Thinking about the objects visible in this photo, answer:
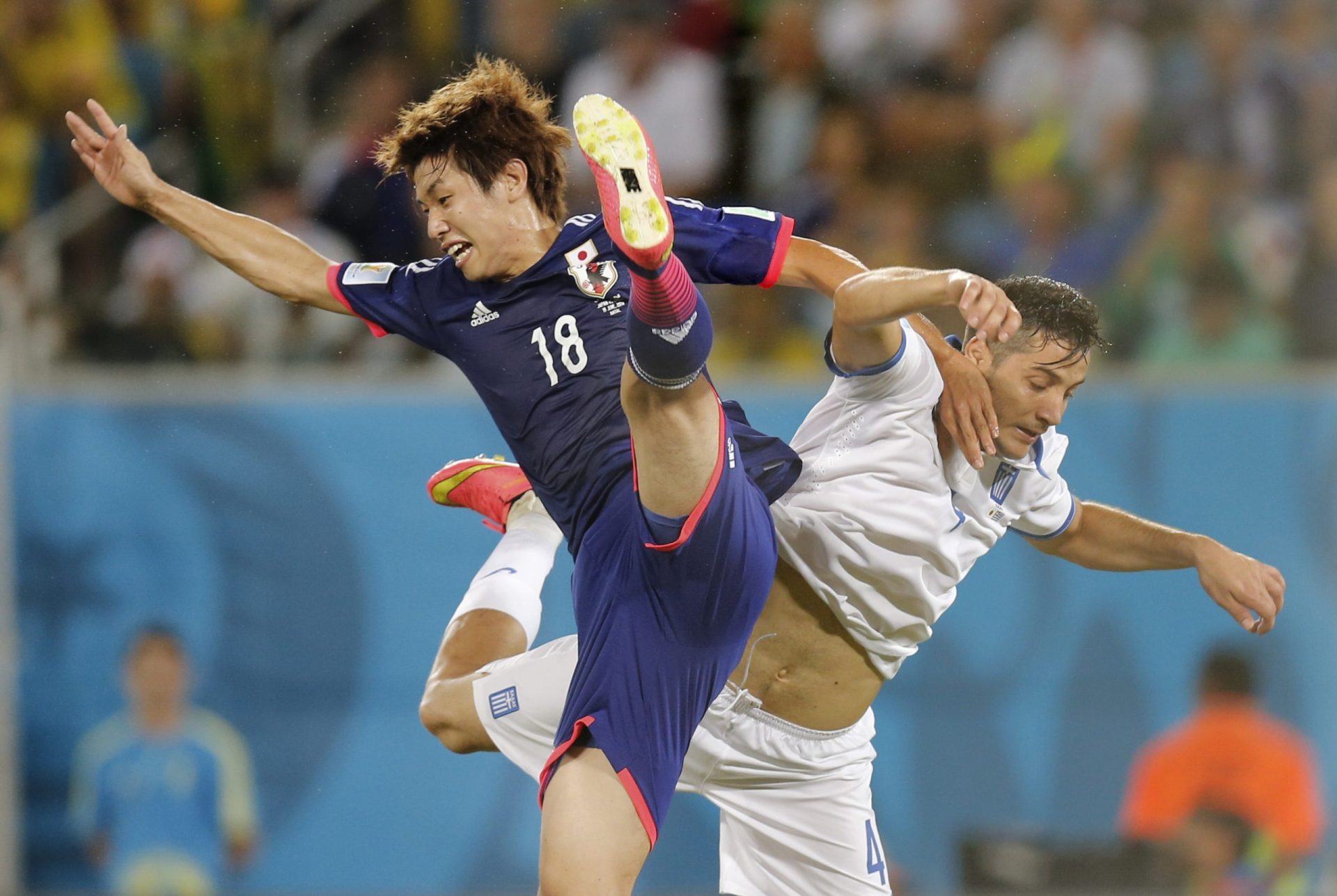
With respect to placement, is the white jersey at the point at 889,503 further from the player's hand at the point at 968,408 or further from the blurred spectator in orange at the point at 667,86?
the blurred spectator in orange at the point at 667,86

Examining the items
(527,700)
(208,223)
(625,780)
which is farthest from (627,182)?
(527,700)

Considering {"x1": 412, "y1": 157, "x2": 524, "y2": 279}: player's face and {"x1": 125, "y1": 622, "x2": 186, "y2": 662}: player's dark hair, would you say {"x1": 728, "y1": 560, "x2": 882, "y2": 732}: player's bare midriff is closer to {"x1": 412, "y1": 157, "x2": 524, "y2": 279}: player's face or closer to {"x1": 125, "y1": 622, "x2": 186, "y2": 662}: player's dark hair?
{"x1": 412, "y1": 157, "x2": 524, "y2": 279}: player's face

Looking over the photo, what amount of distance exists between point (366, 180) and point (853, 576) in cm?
359

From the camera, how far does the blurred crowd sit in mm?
7594

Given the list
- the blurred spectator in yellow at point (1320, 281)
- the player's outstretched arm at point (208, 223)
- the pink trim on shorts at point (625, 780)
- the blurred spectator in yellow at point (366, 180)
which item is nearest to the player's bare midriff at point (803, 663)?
the pink trim on shorts at point (625, 780)

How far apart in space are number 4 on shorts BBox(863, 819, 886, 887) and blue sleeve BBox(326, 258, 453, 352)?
5.79 feet

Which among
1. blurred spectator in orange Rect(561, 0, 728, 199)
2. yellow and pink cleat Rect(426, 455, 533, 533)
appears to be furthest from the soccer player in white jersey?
blurred spectator in orange Rect(561, 0, 728, 199)

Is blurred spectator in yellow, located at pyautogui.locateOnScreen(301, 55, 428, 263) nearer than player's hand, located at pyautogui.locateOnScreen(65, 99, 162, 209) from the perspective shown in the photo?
No

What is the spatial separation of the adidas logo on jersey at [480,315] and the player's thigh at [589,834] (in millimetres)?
1090

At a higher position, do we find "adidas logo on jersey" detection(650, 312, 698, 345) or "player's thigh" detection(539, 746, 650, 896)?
"adidas logo on jersey" detection(650, 312, 698, 345)

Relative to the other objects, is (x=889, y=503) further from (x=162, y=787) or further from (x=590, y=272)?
(x=162, y=787)

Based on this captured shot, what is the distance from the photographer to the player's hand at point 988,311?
3340mm

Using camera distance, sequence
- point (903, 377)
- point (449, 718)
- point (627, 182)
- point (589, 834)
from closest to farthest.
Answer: point (627, 182), point (589, 834), point (903, 377), point (449, 718)

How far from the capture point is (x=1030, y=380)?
4121 mm
